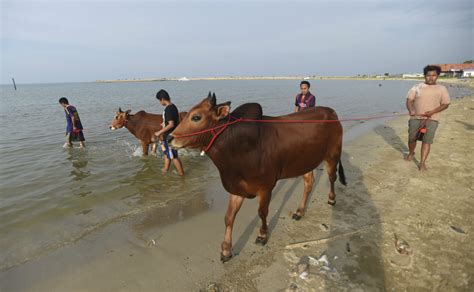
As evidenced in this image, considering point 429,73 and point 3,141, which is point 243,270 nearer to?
point 429,73

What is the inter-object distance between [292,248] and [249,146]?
168cm

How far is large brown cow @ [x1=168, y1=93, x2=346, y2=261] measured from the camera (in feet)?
A: 10.7

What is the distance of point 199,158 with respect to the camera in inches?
372

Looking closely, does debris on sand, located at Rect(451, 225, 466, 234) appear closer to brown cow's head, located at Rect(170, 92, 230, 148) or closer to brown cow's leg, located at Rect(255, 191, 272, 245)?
brown cow's leg, located at Rect(255, 191, 272, 245)

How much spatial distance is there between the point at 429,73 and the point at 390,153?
3.19 meters

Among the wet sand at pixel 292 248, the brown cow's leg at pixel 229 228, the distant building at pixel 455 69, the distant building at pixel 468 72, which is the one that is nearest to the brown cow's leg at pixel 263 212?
the wet sand at pixel 292 248

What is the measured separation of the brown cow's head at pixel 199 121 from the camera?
10.6 feet

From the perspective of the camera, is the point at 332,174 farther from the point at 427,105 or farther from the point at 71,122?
the point at 71,122

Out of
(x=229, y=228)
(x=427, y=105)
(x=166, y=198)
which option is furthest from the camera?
(x=427, y=105)

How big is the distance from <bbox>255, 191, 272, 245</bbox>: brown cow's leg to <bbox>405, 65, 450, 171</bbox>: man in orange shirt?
4.99m

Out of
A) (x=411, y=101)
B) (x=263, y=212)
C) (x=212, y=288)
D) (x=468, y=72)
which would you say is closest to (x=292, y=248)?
(x=263, y=212)

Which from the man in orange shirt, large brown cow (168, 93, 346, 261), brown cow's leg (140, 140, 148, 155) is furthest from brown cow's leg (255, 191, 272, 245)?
brown cow's leg (140, 140, 148, 155)

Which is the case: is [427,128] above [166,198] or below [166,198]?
above

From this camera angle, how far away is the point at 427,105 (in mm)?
6465
